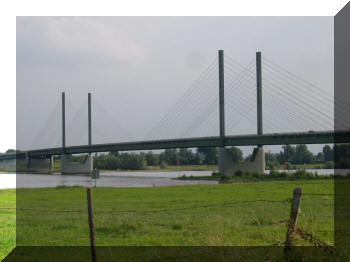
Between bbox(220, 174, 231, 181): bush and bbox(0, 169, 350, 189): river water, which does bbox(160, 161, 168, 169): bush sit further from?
bbox(220, 174, 231, 181): bush

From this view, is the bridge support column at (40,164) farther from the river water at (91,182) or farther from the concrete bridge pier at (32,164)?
the river water at (91,182)

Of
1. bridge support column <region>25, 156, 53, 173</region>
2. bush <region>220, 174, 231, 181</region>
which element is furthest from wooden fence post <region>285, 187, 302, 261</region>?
bridge support column <region>25, 156, 53, 173</region>

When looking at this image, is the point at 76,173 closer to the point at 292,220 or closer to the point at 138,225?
the point at 138,225

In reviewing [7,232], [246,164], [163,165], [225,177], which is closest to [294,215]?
[7,232]

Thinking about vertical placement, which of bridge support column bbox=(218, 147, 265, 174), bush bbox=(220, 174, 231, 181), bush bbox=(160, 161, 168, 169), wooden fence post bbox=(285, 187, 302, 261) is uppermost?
wooden fence post bbox=(285, 187, 302, 261)

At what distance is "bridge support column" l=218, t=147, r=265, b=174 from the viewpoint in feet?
230

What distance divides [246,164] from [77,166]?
37348 mm

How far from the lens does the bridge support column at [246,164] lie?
230ft

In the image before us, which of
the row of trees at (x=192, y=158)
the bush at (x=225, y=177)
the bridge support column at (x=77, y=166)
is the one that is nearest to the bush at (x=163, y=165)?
the row of trees at (x=192, y=158)

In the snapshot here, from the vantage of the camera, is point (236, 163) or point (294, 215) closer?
point (294, 215)

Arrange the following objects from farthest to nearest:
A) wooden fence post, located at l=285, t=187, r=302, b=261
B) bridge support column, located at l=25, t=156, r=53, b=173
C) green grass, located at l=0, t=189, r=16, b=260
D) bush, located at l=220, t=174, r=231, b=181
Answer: bridge support column, located at l=25, t=156, r=53, b=173 → bush, located at l=220, t=174, r=231, b=181 → green grass, located at l=0, t=189, r=16, b=260 → wooden fence post, located at l=285, t=187, r=302, b=261

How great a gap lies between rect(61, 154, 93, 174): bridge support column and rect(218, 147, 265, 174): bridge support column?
31286 mm

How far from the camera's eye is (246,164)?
70125 millimetres

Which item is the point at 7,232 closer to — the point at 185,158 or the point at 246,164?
the point at 246,164
